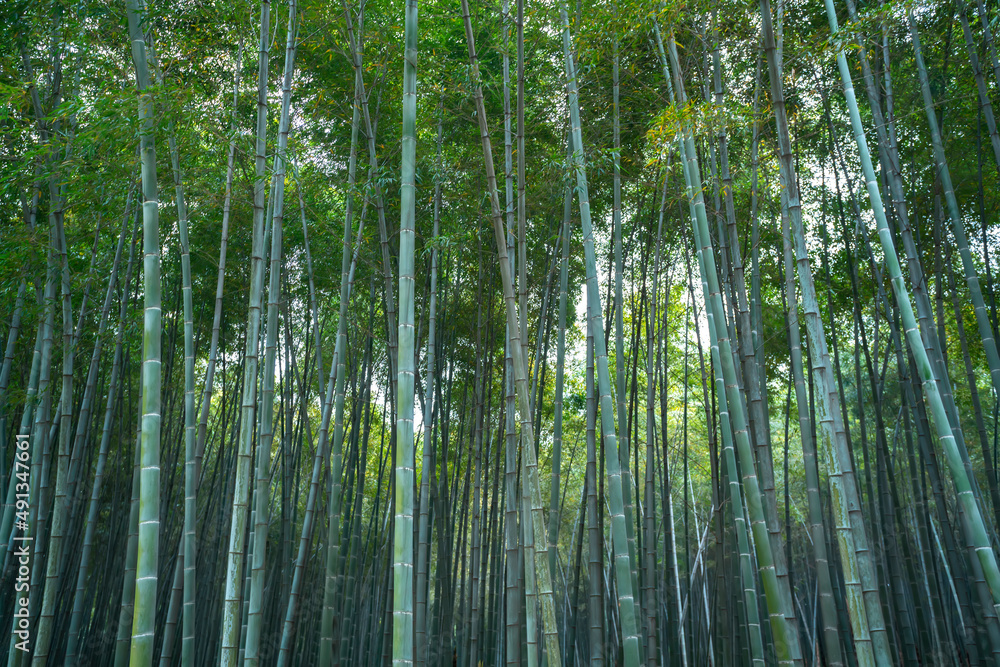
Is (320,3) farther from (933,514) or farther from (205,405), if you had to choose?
(933,514)

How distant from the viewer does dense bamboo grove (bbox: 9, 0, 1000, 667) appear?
2.94 metres

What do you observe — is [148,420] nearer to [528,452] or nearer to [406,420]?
[406,420]

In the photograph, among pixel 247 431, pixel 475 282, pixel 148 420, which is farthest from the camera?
pixel 475 282

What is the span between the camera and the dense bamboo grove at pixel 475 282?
2.94 metres

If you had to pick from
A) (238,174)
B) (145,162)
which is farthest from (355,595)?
(145,162)

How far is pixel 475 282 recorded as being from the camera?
20.9 ft

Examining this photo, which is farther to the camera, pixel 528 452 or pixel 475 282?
pixel 475 282

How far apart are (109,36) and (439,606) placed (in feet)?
15.3

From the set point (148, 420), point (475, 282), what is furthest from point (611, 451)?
point (475, 282)

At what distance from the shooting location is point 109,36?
373cm

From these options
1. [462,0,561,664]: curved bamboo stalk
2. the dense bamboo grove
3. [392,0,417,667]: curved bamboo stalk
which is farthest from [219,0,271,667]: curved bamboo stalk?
[462,0,561,664]: curved bamboo stalk

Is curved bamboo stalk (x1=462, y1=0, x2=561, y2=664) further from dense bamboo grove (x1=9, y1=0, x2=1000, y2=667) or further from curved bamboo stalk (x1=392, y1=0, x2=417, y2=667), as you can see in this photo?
curved bamboo stalk (x1=392, y1=0, x2=417, y2=667)

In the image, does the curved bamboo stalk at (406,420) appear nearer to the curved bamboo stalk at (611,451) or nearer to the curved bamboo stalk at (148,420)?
the curved bamboo stalk at (148,420)

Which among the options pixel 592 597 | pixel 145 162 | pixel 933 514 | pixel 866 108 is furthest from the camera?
pixel 933 514
